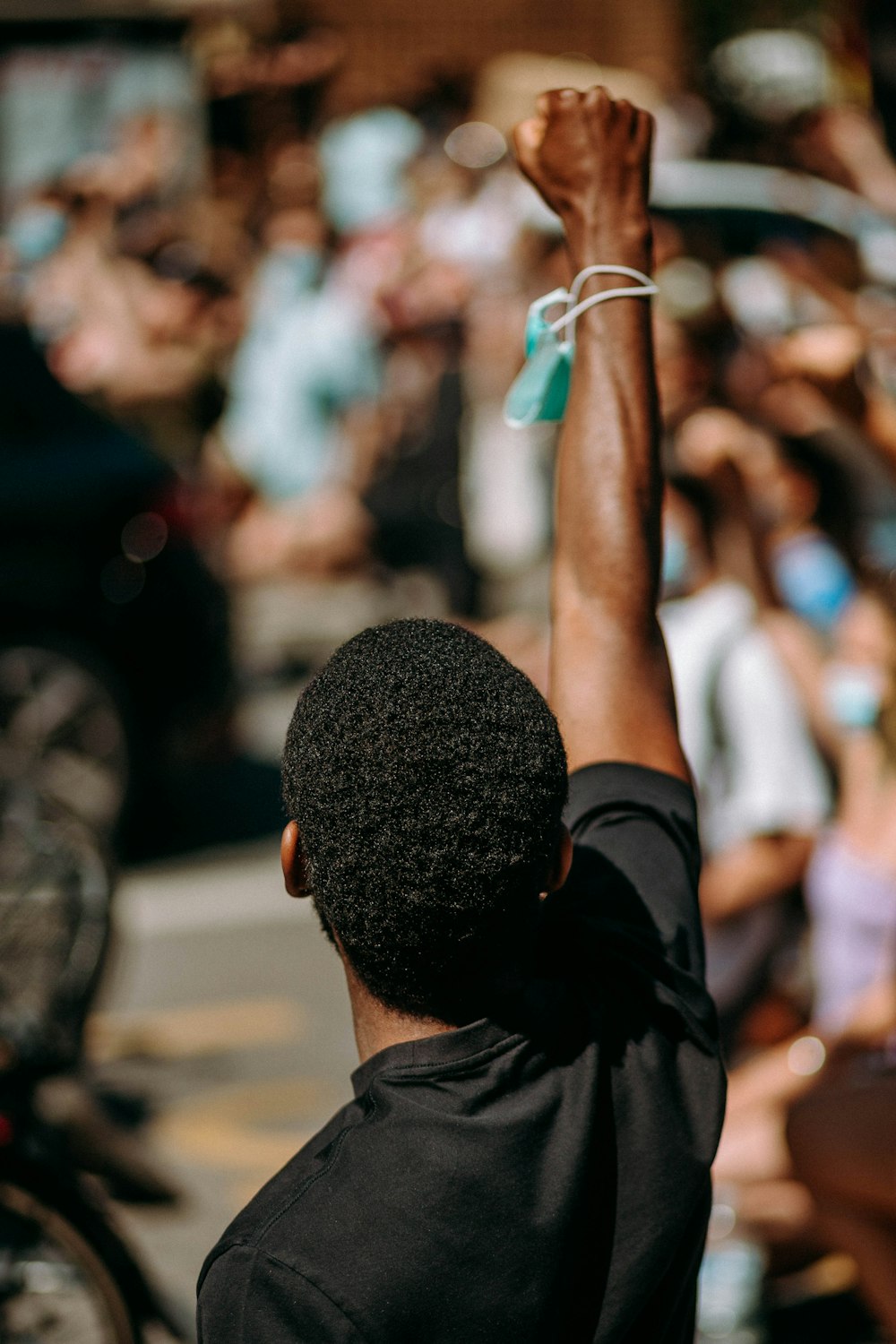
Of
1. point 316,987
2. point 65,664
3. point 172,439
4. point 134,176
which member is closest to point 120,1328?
point 316,987

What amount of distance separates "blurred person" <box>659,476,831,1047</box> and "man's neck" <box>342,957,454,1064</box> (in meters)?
2.15

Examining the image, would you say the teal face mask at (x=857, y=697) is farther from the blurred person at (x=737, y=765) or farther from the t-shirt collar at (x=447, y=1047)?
the t-shirt collar at (x=447, y=1047)

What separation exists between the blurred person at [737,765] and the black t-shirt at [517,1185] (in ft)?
6.40

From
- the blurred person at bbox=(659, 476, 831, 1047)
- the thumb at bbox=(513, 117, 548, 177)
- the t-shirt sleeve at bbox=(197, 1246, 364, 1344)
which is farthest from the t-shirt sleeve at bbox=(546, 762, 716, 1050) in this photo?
the blurred person at bbox=(659, 476, 831, 1047)

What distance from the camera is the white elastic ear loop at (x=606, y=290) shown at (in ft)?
6.57

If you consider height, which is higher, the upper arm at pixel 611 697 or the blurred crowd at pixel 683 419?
the upper arm at pixel 611 697

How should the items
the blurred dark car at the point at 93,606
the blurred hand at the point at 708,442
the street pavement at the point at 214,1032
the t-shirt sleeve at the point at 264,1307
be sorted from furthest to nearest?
the blurred dark car at the point at 93,606, the street pavement at the point at 214,1032, the blurred hand at the point at 708,442, the t-shirt sleeve at the point at 264,1307

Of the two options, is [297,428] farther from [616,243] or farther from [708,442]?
[616,243]

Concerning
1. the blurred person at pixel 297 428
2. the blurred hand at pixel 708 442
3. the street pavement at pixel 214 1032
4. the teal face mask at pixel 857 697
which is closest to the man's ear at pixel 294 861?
the street pavement at pixel 214 1032

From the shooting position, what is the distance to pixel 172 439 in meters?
9.85

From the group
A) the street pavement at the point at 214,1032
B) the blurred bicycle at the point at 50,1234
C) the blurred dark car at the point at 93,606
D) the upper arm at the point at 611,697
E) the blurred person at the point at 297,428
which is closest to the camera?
the upper arm at the point at 611,697

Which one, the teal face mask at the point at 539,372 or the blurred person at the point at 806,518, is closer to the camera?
the teal face mask at the point at 539,372

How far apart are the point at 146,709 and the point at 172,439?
3568mm

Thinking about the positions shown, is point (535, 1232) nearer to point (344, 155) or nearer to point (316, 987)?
point (316, 987)
